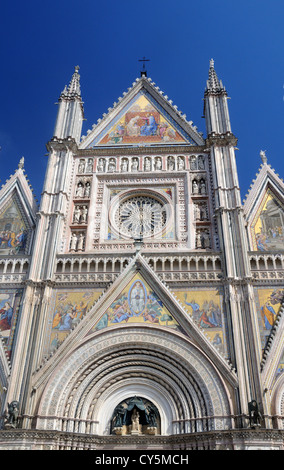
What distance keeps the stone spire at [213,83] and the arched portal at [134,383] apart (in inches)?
502

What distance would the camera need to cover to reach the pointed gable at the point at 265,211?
628 inches

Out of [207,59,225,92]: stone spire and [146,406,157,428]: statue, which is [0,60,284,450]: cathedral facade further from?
[207,59,225,92]: stone spire

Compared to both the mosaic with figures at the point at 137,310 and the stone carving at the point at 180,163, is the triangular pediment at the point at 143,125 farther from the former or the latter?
the mosaic with figures at the point at 137,310

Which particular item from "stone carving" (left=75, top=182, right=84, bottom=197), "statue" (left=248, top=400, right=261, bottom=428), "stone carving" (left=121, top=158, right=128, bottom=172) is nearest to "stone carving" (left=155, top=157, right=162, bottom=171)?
"stone carving" (left=121, top=158, right=128, bottom=172)

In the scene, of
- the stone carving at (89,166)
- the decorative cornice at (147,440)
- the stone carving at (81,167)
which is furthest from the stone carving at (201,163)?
the decorative cornice at (147,440)

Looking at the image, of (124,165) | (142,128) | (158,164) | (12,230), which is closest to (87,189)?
(124,165)

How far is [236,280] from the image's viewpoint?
574 inches

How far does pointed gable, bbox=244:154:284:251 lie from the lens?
15953mm

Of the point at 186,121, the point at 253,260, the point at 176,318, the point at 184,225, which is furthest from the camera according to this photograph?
the point at 186,121
